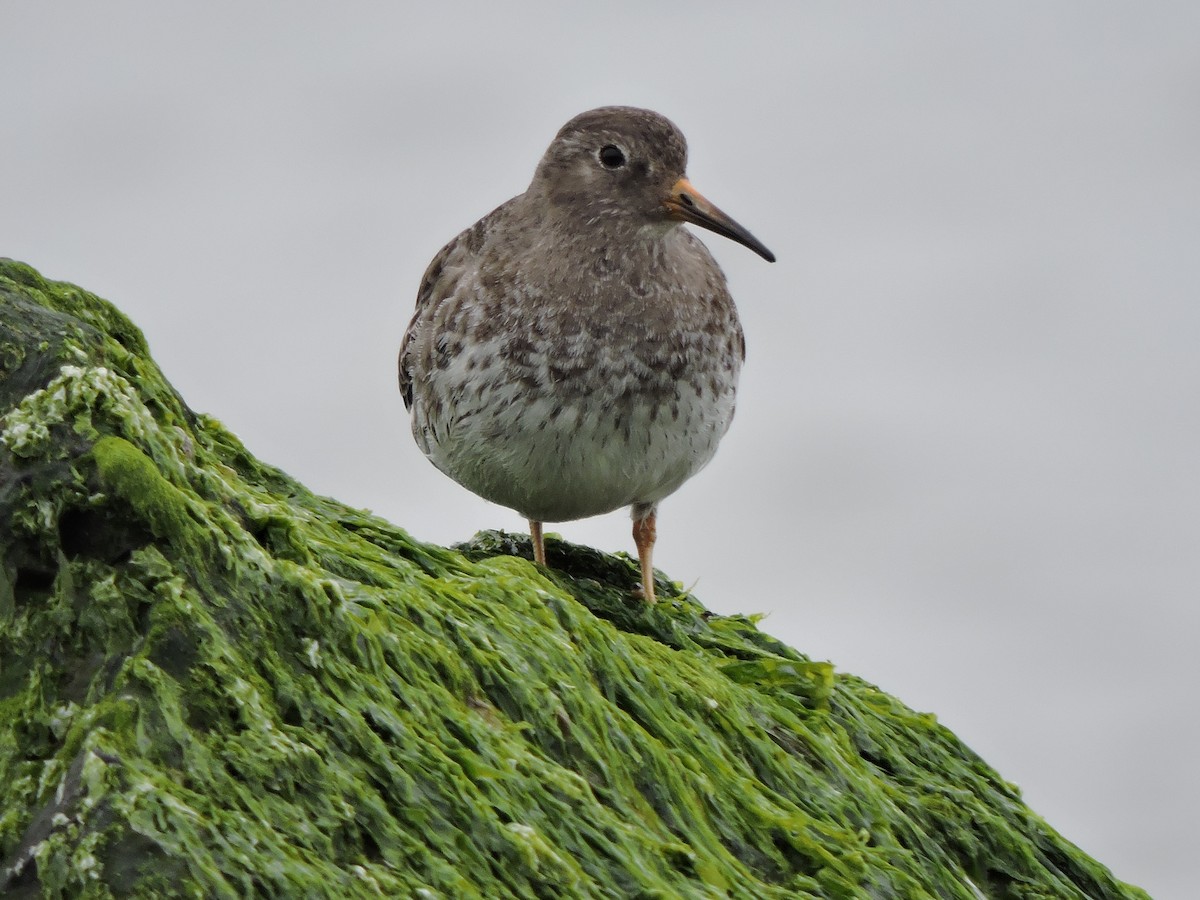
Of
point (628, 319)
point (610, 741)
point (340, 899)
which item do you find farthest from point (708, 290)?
point (340, 899)

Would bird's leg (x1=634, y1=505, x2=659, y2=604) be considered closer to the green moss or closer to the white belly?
the white belly

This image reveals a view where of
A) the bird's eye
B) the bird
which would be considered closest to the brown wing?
the bird

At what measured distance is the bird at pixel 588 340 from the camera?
608cm

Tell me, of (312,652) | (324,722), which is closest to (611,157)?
(312,652)

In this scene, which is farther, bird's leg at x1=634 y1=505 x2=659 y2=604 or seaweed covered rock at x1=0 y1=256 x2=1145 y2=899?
bird's leg at x1=634 y1=505 x2=659 y2=604

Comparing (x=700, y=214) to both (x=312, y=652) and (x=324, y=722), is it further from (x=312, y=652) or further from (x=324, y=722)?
(x=324, y=722)

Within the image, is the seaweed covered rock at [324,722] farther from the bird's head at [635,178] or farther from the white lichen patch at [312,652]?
the bird's head at [635,178]

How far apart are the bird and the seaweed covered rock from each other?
1.16 metres

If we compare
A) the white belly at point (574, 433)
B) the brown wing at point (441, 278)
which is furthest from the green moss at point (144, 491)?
the brown wing at point (441, 278)

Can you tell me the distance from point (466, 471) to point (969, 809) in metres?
2.61

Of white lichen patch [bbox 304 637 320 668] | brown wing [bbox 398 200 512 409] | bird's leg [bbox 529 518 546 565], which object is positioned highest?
brown wing [bbox 398 200 512 409]

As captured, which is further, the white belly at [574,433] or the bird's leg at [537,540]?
the bird's leg at [537,540]

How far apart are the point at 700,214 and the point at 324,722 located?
11.5ft

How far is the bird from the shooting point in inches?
239
